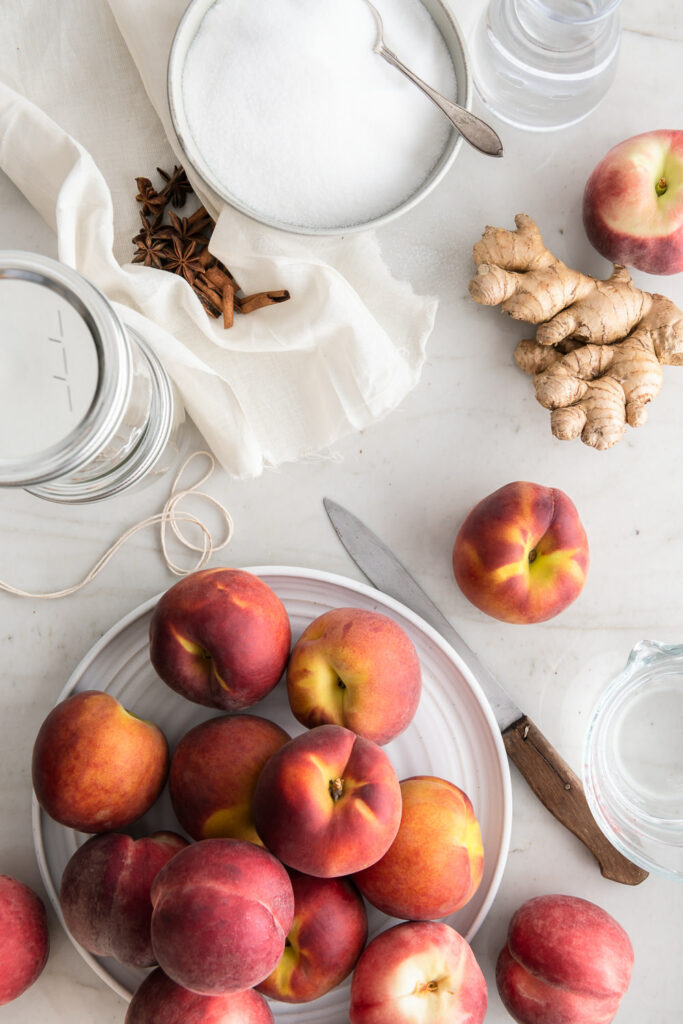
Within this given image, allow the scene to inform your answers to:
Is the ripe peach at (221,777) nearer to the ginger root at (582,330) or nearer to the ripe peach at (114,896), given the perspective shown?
the ripe peach at (114,896)

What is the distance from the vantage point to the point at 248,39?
69 centimetres

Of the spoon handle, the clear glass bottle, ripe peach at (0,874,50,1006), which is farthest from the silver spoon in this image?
ripe peach at (0,874,50,1006)

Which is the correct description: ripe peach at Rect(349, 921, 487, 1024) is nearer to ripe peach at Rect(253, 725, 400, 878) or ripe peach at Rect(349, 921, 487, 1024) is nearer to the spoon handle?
ripe peach at Rect(253, 725, 400, 878)

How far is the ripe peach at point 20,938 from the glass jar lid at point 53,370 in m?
0.36

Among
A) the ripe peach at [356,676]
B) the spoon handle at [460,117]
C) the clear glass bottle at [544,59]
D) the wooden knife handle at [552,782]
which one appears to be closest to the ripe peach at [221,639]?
the ripe peach at [356,676]

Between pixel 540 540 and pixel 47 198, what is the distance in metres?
0.53

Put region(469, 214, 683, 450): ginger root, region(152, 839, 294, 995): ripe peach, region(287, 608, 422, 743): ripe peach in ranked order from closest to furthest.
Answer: region(152, 839, 294, 995): ripe peach < region(287, 608, 422, 743): ripe peach < region(469, 214, 683, 450): ginger root

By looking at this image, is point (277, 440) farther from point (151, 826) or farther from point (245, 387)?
point (151, 826)

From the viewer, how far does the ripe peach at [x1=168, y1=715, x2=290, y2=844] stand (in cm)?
62

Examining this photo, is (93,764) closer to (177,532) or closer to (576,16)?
(177,532)

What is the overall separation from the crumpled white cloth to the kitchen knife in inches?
4.3

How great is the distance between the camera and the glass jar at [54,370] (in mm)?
560

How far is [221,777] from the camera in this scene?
616 millimetres

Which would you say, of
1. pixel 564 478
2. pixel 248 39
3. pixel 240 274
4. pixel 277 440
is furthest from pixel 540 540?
pixel 248 39
